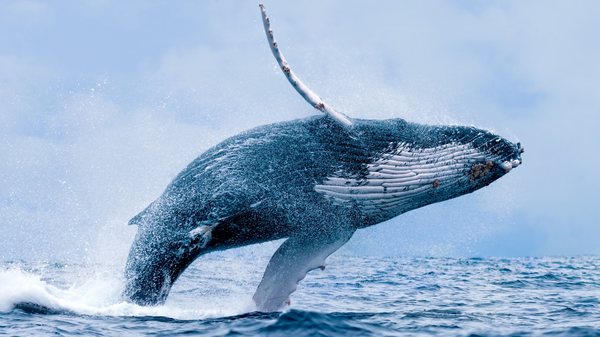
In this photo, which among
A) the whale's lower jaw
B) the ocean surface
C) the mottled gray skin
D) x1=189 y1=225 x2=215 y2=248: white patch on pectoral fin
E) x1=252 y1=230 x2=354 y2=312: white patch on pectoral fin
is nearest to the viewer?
the ocean surface

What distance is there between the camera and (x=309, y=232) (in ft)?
30.0

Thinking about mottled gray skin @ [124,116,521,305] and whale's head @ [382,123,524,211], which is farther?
whale's head @ [382,123,524,211]

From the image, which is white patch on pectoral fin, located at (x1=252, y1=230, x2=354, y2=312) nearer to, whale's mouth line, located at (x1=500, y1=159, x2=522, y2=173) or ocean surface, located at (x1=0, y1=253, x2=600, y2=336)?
ocean surface, located at (x1=0, y1=253, x2=600, y2=336)

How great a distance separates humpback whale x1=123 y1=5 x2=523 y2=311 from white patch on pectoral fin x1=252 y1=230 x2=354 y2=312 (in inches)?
0.5

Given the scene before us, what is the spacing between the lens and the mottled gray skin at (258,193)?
8672 mm

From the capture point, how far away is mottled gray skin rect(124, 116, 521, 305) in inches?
341

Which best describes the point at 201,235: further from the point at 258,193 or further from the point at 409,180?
the point at 409,180

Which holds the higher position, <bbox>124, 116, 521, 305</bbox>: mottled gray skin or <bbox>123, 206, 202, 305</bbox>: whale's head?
<bbox>124, 116, 521, 305</bbox>: mottled gray skin

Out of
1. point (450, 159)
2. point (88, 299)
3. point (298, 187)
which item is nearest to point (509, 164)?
point (450, 159)

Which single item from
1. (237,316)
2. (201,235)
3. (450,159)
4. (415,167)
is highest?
(450,159)

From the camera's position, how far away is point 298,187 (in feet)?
28.7

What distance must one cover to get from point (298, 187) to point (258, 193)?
0.48 m

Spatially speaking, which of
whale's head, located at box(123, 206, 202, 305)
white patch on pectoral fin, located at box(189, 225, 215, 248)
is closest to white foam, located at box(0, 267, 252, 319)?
whale's head, located at box(123, 206, 202, 305)

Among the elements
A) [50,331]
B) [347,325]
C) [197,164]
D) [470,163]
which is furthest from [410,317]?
[50,331]
